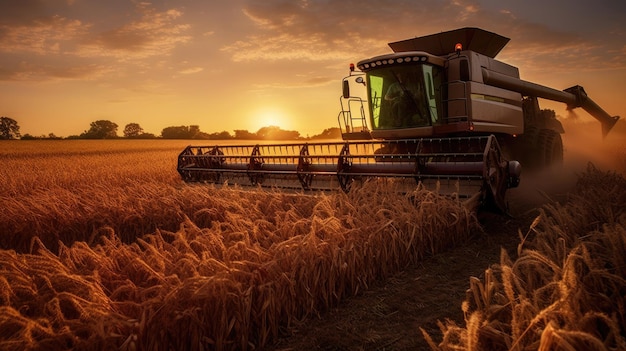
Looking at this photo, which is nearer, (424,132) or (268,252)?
(268,252)

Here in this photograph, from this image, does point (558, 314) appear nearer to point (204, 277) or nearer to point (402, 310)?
point (402, 310)

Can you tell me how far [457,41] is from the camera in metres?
8.38

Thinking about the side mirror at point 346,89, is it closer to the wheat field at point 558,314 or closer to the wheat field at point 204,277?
the wheat field at point 204,277

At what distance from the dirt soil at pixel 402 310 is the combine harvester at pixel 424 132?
139 cm

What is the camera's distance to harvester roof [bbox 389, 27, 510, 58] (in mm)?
8266

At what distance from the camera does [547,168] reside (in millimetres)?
10336

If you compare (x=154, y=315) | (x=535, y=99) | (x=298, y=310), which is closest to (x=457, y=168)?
(x=298, y=310)

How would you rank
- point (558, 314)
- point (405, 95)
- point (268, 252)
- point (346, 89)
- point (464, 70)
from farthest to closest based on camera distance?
point (346, 89), point (405, 95), point (464, 70), point (268, 252), point (558, 314)

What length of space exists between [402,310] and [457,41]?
7.04m

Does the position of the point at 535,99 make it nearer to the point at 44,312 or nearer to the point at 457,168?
the point at 457,168

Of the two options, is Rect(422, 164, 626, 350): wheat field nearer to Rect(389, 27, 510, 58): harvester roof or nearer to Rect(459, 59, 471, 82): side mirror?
Rect(459, 59, 471, 82): side mirror

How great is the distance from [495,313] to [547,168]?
9855 millimetres

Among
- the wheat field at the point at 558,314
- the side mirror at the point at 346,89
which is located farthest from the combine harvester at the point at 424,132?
the wheat field at the point at 558,314

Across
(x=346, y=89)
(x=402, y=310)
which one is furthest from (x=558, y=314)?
(x=346, y=89)
